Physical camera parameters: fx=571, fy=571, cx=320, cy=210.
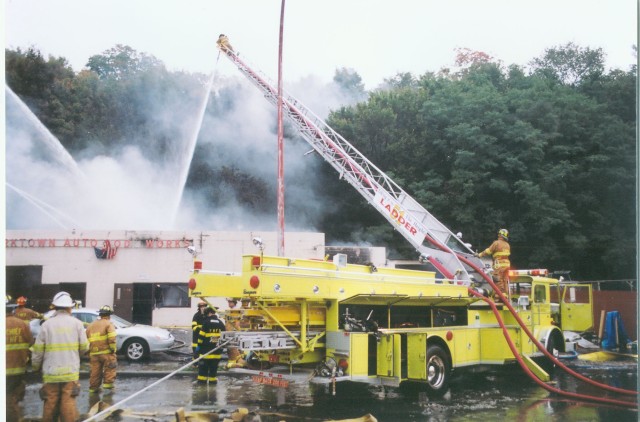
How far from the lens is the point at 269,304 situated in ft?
24.8

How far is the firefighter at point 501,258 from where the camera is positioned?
10242 millimetres

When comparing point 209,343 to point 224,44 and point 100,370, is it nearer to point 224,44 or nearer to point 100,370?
point 100,370

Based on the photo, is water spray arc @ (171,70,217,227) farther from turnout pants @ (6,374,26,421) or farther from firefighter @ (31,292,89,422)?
firefighter @ (31,292,89,422)

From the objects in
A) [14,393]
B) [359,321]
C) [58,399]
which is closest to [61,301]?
[58,399]

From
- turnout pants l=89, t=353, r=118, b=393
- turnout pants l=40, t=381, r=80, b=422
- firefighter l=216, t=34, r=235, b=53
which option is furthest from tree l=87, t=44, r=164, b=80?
turnout pants l=40, t=381, r=80, b=422

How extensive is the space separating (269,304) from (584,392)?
5.45 m

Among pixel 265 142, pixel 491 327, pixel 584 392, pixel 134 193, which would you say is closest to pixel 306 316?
pixel 491 327

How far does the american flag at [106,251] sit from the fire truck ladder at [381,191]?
523 cm

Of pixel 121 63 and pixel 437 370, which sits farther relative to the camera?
pixel 121 63

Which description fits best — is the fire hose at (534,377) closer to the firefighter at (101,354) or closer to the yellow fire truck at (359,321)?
the yellow fire truck at (359,321)

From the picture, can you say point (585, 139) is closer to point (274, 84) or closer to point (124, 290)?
point (274, 84)

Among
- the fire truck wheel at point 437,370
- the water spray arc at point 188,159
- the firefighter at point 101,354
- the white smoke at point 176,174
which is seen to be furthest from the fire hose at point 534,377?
the water spray arc at point 188,159

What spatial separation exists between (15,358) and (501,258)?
7.75m

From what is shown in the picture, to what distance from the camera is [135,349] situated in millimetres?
12016
